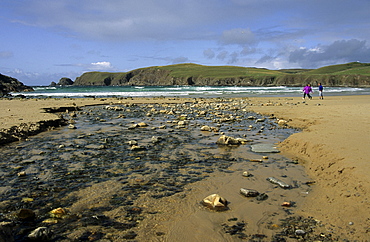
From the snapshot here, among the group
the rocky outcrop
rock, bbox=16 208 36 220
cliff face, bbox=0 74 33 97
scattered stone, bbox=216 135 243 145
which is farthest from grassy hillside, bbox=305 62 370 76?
rock, bbox=16 208 36 220

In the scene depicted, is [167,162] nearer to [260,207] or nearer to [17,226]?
[260,207]

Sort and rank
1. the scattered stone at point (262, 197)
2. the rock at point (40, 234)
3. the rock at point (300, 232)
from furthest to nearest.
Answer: the scattered stone at point (262, 197)
the rock at point (300, 232)
the rock at point (40, 234)

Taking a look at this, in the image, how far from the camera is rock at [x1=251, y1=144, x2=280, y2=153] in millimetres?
8031

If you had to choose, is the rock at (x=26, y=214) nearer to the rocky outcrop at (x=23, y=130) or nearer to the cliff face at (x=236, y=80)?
the rocky outcrop at (x=23, y=130)

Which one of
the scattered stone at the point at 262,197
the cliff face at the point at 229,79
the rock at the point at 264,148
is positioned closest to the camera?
the scattered stone at the point at 262,197

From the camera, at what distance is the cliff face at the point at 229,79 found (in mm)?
99938

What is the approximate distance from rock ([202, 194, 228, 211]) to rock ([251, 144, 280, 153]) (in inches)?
153

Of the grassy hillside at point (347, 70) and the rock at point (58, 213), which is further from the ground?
the grassy hillside at point (347, 70)

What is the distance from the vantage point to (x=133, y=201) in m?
4.65

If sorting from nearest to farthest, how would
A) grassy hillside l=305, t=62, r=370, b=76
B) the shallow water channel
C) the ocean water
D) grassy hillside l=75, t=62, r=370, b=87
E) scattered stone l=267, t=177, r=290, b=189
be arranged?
1. the shallow water channel
2. scattered stone l=267, t=177, r=290, b=189
3. the ocean water
4. grassy hillside l=75, t=62, r=370, b=87
5. grassy hillside l=305, t=62, r=370, b=76

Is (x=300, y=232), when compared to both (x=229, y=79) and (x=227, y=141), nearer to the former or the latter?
(x=227, y=141)

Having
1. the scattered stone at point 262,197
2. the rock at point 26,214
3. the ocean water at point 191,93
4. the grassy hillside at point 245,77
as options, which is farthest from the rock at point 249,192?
the grassy hillside at point 245,77

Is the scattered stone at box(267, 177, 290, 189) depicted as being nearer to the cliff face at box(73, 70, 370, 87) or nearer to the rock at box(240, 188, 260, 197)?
the rock at box(240, 188, 260, 197)

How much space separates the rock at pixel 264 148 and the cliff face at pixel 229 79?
101 meters
